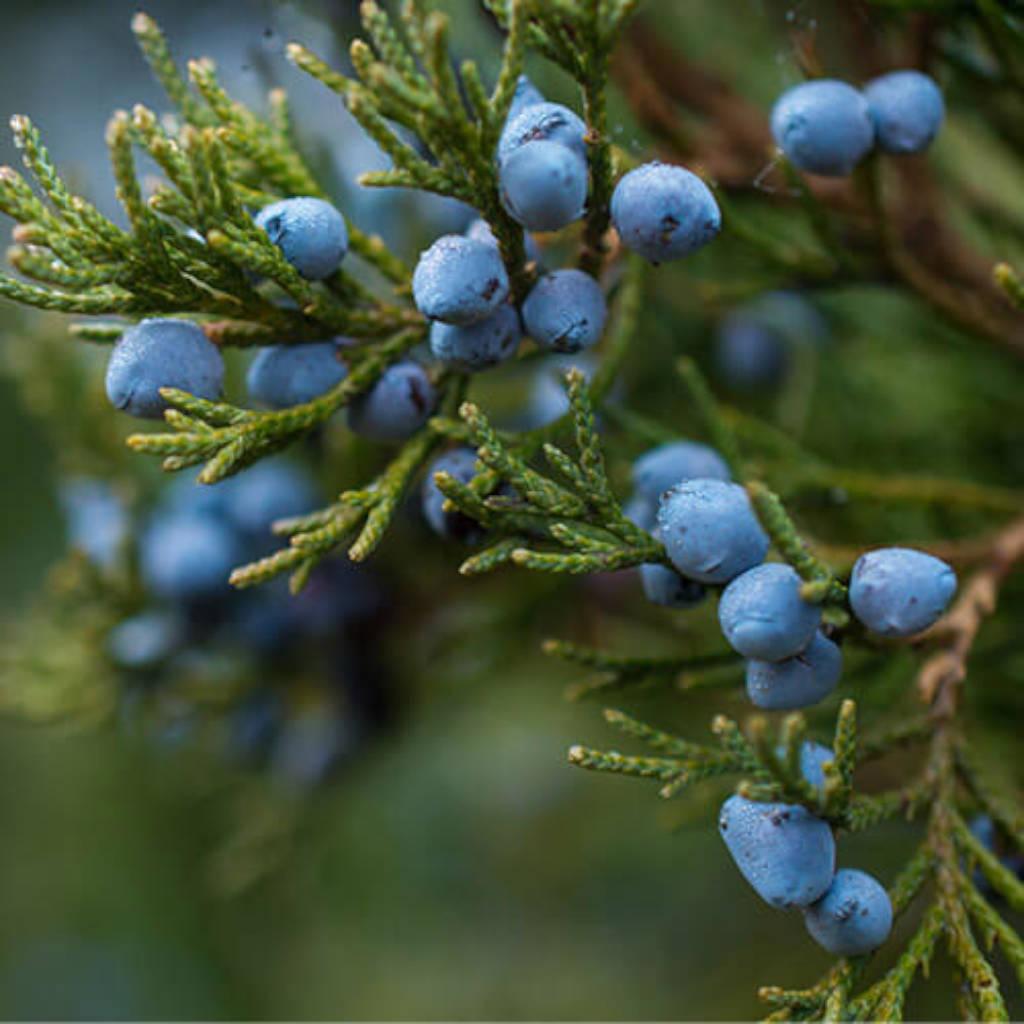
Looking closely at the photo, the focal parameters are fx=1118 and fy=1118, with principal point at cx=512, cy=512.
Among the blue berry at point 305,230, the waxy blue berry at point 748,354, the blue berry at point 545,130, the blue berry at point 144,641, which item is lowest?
the waxy blue berry at point 748,354

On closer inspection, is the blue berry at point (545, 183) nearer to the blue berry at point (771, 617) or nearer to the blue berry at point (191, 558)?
the blue berry at point (771, 617)

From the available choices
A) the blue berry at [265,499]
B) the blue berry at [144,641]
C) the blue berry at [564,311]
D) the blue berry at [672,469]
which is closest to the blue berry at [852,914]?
the blue berry at [672,469]

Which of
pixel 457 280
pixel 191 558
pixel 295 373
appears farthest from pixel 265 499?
pixel 457 280

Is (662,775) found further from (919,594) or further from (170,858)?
(170,858)

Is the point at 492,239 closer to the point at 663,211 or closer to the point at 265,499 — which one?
the point at 663,211

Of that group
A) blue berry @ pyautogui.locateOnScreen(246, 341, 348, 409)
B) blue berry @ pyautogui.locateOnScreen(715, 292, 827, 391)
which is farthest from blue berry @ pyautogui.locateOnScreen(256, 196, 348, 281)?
blue berry @ pyautogui.locateOnScreen(715, 292, 827, 391)

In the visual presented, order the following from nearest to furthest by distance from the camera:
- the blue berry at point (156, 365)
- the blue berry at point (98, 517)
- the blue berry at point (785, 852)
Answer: the blue berry at point (785, 852) → the blue berry at point (156, 365) → the blue berry at point (98, 517)

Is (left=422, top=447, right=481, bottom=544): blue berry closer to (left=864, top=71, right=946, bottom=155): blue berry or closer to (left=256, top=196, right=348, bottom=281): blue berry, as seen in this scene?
(left=256, top=196, right=348, bottom=281): blue berry
